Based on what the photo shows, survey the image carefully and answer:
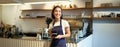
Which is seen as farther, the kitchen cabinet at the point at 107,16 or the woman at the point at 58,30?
the kitchen cabinet at the point at 107,16

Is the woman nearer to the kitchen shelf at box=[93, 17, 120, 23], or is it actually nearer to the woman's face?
the woman's face

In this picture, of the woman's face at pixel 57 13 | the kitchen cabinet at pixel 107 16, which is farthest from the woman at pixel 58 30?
the kitchen cabinet at pixel 107 16

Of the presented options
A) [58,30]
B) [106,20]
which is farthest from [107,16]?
[58,30]

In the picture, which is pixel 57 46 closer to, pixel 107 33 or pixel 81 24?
pixel 81 24

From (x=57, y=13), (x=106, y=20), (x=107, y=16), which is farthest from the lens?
(x=106, y=20)

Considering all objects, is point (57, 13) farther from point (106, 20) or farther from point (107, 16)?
point (106, 20)

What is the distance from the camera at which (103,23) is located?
4996 millimetres

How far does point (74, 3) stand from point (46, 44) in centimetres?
251

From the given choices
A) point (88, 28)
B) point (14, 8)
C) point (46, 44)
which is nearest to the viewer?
point (46, 44)

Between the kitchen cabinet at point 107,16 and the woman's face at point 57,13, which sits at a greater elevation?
the woman's face at point 57,13

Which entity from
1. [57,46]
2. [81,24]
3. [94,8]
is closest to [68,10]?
[94,8]

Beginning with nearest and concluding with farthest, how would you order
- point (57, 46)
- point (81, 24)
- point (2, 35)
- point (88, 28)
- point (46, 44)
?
point (57, 46), point (46, 44), point (2, 35), point (81, 24), point (88, 28)

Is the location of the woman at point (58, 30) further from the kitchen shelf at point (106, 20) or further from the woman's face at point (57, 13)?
the kitchen shelf at point (106, 20)

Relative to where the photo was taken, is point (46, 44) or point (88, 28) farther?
point (88, 28)
